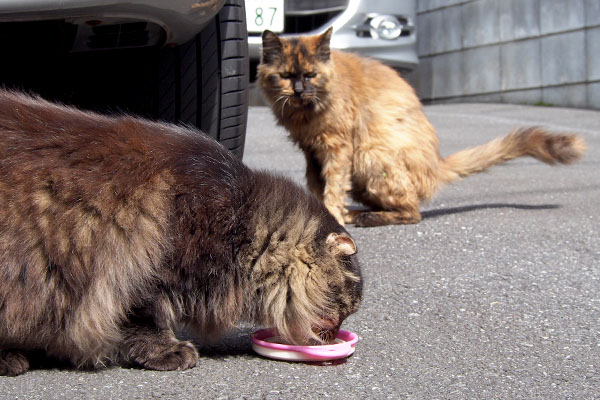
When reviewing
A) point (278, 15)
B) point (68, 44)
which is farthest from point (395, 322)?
point (278, 15)

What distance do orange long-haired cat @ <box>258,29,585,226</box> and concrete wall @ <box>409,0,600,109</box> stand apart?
5.83 m

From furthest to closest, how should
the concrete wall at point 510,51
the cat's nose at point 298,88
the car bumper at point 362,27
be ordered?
the concrete wall at point 510,51 → the car bumper at point 362,27 → the cat's nose at point 298,88

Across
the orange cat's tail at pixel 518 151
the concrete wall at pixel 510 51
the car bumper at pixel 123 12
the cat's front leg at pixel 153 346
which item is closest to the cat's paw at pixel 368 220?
the orange cat's tail at pixel 518 151

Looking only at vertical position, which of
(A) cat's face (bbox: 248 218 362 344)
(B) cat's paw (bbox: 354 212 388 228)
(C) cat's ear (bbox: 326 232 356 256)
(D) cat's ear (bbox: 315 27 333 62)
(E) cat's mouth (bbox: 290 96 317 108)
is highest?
(D) cat's ear (bbox: 315 27 333 62)

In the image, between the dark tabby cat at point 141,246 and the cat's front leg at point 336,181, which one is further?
the cat's front leg at point 336,181

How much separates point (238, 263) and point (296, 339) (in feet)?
1.11

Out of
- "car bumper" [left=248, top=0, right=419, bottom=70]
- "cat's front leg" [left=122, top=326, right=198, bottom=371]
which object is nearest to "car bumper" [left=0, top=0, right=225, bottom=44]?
"cat's front leg" [left=122, top=326, right=198, bottom=371]

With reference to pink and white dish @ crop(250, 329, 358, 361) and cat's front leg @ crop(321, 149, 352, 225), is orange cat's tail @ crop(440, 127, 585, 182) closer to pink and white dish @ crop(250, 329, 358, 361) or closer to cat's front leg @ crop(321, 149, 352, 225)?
cat's front leg @ crop(321, 149, 352, 225)

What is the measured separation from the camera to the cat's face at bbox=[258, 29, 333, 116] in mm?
5172

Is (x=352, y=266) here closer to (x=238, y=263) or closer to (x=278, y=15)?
(x=238, y=263)

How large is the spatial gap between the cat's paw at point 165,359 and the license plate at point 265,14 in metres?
3.52

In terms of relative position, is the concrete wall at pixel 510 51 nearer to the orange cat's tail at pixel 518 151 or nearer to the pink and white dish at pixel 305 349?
the orange cat's tail at pixel 518 151

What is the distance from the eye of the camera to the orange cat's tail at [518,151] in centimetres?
536

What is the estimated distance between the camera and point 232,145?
143 inches
